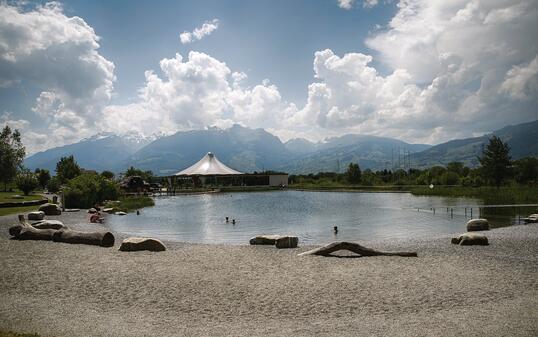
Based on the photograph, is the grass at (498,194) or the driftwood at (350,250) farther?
the grass at (498,194)

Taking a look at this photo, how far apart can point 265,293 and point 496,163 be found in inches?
2567

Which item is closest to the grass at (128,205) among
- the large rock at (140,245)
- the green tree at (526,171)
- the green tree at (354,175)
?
the large rock at (140,245)

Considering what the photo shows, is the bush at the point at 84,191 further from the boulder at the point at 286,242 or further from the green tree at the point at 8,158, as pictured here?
the boulder at the point at 286,242

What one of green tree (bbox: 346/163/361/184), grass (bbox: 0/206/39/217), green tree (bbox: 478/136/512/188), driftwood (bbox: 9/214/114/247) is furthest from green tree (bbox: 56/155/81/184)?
green tree (bbox: 478/136/512/188)

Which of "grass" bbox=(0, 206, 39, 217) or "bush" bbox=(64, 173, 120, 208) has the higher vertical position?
"bush" bbox=(64, 173, 120, 208)

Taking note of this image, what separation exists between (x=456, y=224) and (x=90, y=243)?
75.0ft

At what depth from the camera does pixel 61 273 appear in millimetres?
11156

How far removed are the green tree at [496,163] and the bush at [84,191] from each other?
57388 millimetres

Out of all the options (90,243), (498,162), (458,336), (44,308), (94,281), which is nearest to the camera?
(458,336)

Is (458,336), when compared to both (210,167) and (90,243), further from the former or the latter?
(210,167)

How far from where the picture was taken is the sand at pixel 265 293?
23.3ft

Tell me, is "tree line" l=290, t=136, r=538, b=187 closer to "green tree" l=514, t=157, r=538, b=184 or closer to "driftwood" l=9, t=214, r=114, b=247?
"green tree" l=514, t=157, r=538, b=184

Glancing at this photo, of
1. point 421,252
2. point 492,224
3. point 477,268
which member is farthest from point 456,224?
point 477,268

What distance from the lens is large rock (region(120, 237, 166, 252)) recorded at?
48.9ft
